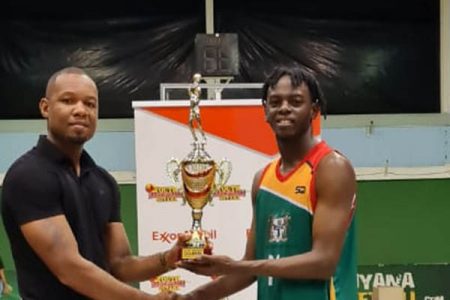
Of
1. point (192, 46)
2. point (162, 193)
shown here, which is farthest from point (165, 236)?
point (192, 46)

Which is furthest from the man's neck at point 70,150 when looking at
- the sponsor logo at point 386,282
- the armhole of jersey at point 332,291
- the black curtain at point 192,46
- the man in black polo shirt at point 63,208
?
the black curtain at point 192,46

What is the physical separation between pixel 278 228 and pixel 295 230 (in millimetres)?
55

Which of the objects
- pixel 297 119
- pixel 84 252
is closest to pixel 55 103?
pixel 84 252

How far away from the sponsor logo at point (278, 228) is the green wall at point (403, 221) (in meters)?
4.13

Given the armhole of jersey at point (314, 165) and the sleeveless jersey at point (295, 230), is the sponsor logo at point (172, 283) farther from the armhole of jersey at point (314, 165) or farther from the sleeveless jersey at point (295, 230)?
the armhole of jersey at point (314, 165)

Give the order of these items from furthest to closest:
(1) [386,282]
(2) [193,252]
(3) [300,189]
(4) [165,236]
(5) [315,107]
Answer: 1. (1) [386,282]
2. (4) [165,236]
3. (2) [193,252]
4. (5) [315,107]
5. (3) [300,189]

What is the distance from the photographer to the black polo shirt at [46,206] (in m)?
2.18

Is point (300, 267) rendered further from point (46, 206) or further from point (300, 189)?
point (46, 206)

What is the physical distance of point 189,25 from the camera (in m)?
6.62

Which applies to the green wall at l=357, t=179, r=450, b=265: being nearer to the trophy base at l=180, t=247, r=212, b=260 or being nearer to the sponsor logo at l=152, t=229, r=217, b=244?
the sponsor logo at l=152, t=229, r=217, b=244

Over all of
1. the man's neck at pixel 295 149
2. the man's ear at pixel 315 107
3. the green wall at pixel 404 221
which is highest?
the man's ear at pixel 315 107

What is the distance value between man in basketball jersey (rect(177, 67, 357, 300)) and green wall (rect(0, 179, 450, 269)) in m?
4.04

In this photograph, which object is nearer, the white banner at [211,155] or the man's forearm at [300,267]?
the man's forearm at [300,267]

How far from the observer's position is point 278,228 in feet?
7.68
